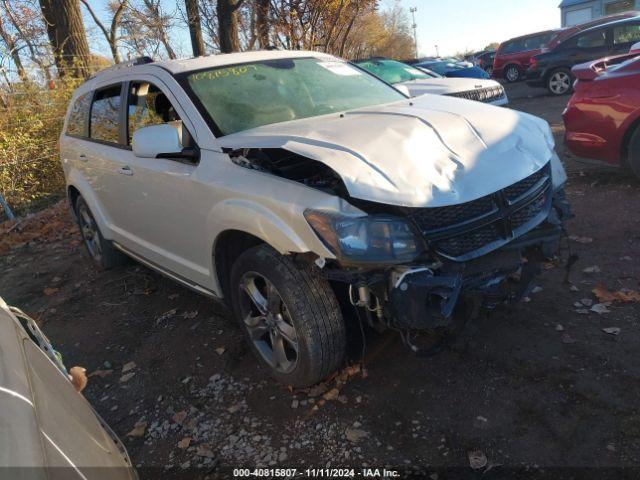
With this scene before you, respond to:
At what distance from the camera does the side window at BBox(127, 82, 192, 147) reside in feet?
12.3

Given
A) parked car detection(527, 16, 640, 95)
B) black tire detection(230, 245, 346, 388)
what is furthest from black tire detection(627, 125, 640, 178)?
parked car detection(527, 16, 640, 95)

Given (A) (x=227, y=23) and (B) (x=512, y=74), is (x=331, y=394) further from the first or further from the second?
(B) (x=512, y=74)

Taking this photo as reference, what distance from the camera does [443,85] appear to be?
25.2ft

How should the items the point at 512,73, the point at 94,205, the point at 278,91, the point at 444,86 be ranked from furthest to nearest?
the point at 512,73 → the point at 444,86 → the point at 94,205 → the point at 278,91

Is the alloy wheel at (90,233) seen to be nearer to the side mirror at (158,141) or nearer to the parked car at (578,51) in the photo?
the side mirror at (158,141)

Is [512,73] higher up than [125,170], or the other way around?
[512,73]

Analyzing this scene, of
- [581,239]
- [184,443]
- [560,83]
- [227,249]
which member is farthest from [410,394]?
[560,83]

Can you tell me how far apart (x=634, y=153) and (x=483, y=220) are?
355 cm

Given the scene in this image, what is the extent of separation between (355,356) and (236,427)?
819mm

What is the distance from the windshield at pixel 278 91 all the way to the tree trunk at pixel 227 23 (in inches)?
327

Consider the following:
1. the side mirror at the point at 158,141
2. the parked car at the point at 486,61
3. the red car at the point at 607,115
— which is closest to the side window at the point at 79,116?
the side mirror at the point at 158,141

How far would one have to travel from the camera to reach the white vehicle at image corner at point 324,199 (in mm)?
2436

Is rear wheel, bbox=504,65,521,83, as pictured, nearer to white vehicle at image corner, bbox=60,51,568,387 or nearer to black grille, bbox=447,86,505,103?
black grille, bbox=447,86,505,103

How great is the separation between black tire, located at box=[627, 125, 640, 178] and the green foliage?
9.10m
